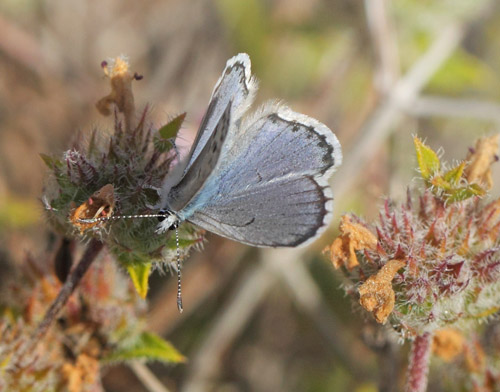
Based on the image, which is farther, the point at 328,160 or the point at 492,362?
the point at 492,362

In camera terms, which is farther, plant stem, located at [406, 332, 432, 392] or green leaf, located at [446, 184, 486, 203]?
plant stem, located at [406, 332, 432, 392]

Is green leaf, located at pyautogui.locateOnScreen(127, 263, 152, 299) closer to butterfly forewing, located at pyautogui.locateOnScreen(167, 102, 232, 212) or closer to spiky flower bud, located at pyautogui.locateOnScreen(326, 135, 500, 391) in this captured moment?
butterfly forewing, located at pyautogui.locateOnScreen(167, 102, 232, 212)

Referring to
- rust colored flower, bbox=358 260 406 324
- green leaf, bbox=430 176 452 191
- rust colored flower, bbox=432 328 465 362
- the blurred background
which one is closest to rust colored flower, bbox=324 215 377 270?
rust colored flower, bbox=358 260 406 324

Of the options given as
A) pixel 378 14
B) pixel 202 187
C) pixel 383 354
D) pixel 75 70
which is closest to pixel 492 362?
pixel 383 354

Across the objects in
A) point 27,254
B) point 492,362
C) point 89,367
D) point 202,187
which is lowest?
point 89,367

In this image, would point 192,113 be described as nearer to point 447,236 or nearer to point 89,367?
point 89,367

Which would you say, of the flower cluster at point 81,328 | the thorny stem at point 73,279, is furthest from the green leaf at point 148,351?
the thorny stem at point 73,279

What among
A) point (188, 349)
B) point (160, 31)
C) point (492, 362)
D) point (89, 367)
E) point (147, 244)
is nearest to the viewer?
point (147, 244)
